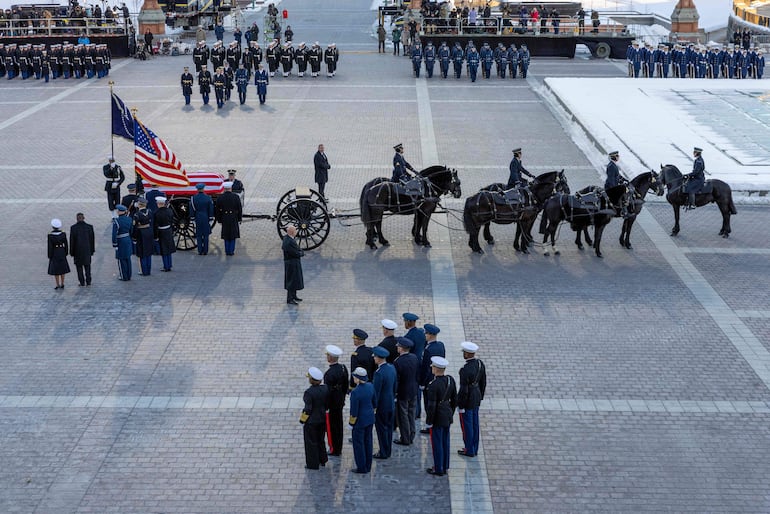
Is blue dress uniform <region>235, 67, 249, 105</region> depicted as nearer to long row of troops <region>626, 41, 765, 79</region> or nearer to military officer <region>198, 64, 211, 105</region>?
military officer <region>198, 64, 211, 105</region>

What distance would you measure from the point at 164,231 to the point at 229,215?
4.18 ft

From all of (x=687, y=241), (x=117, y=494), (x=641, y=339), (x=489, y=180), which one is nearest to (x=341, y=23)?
(x=489, y=180)

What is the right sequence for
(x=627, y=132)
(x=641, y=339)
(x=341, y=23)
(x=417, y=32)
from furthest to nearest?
(x=341, y=23) → (x=417, y=32) → (x=627, y=132) → (x=641, y=339)

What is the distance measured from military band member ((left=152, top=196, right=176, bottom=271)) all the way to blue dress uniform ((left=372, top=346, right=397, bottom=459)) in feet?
22.1

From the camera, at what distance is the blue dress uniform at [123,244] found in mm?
15586

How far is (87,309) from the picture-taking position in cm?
1462

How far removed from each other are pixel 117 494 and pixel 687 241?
12058mm

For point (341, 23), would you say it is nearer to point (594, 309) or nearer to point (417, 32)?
Answer: point (417, 32)

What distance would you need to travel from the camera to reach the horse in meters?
16.8

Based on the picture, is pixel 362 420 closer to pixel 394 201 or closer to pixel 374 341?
pixel 374 341

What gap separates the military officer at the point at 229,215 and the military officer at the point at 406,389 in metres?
6.86

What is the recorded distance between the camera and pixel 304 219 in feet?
56.0

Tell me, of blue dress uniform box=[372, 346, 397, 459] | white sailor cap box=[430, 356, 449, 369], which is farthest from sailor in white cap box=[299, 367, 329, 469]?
white sailor cap box=[430, 356, 449, 369]

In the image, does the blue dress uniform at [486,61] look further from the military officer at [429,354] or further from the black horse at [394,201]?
the military officer at [429,354]
